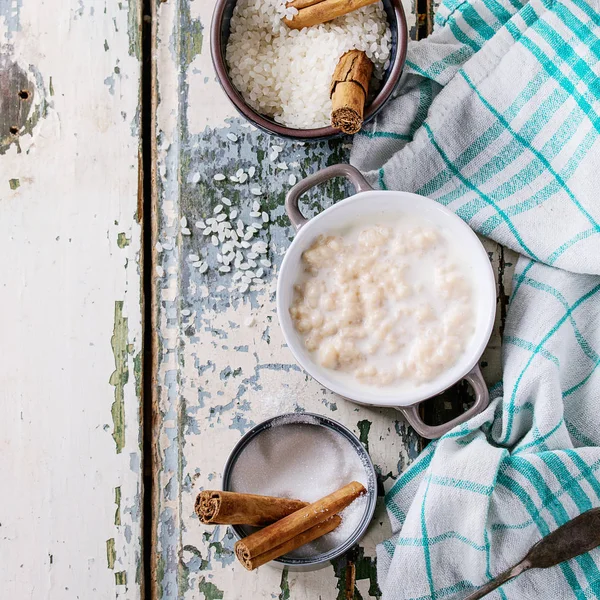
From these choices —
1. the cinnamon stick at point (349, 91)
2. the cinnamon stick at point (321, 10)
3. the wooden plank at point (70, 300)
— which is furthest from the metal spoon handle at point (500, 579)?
the cinnamon stick at point (321, 10)

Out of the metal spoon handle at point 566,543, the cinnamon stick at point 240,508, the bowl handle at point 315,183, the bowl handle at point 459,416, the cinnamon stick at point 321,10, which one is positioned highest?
the cinnamon stick at point 321,10

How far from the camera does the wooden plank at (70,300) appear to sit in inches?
40.8

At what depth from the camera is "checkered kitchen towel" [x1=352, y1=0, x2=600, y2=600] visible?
37.7 inches

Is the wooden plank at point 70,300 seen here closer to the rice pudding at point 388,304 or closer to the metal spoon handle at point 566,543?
the rice pudding at point 388,304

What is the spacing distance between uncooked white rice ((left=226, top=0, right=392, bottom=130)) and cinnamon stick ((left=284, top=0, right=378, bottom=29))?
18 mm

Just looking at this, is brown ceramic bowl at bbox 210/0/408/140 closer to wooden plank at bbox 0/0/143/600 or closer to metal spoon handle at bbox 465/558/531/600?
wooden plank at bbox 0/0/143/600

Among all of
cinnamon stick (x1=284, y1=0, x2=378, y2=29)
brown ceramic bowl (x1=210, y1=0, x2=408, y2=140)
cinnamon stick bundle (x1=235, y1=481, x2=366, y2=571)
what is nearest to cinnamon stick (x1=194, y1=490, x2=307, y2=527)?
cinnamon stick bundle (x1=235, y1=481, x2=366, y2=571)

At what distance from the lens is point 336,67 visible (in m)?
0.97

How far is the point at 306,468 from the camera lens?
1000 millimetres

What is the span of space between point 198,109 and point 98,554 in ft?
2.00

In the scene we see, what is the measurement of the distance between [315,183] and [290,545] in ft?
1.46

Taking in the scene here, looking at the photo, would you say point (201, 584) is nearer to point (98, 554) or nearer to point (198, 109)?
point (98, 554)

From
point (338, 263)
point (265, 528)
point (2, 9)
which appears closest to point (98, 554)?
point (265, 528)

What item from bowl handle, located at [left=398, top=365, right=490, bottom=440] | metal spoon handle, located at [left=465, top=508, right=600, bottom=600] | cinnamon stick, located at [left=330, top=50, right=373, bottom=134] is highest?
cinnamon stick, located at [left=330, top=50, right=373, bottom=134]
